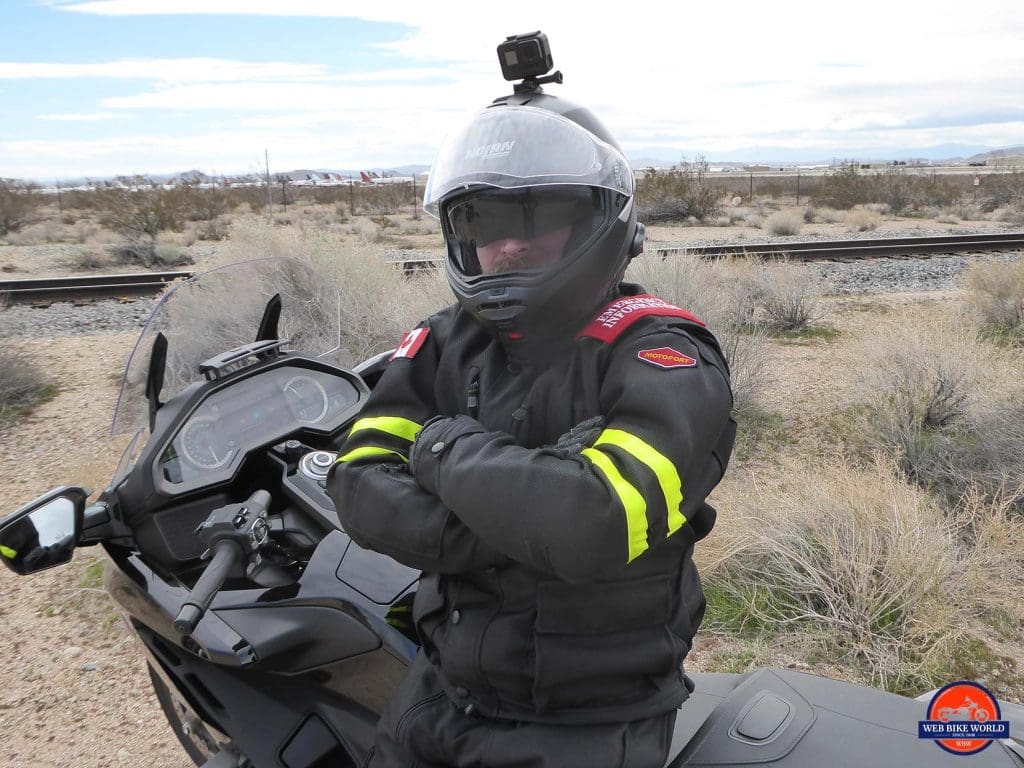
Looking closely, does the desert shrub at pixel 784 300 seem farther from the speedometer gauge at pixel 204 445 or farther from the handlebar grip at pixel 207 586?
the handlebar grip at pixel 207 586

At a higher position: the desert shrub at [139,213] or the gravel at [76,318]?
the desert shrub at [139,213]

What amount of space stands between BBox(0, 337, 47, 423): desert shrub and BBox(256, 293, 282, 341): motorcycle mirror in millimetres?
5763

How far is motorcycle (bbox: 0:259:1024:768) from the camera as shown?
155cm

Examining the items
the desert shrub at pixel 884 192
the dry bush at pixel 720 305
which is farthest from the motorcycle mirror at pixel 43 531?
the desert shrub at pixel 884 192

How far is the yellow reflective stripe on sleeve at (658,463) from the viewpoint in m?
1.37

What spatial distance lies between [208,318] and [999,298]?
29.1 feet

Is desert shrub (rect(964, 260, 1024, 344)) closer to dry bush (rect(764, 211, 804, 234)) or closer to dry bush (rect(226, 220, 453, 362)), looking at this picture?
dry bush (rect(226, 220, 453, 362))

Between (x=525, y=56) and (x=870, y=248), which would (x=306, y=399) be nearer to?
(x=525, y=56)

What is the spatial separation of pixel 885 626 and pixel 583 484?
2.79 meters

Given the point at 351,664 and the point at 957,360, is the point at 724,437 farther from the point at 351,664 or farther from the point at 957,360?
the point at 957,360

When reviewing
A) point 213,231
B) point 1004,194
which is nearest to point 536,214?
point 213,231

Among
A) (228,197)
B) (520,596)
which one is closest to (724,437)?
(520,596)

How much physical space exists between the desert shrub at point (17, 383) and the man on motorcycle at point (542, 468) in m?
6.65

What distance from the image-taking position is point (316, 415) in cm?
→ 234
